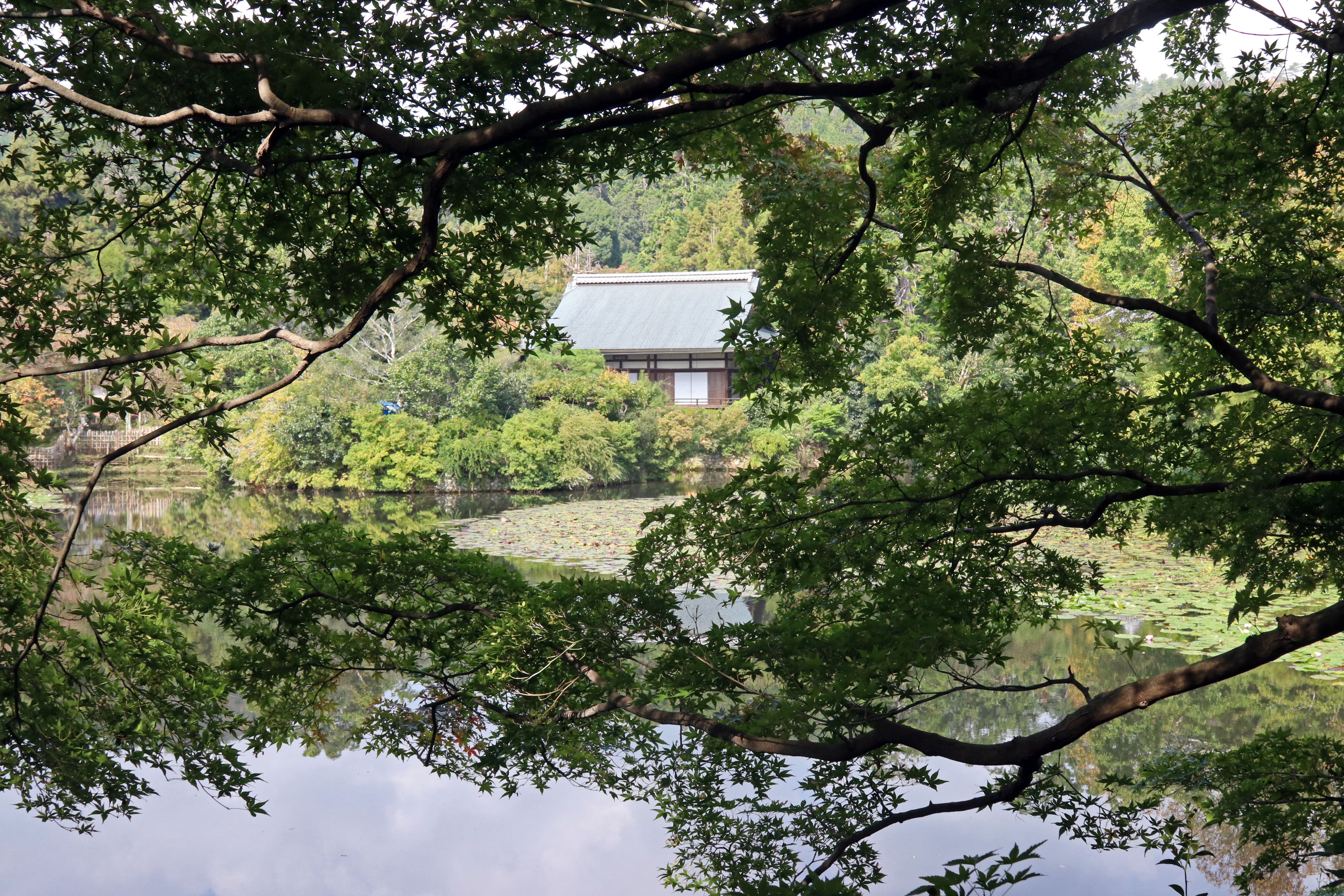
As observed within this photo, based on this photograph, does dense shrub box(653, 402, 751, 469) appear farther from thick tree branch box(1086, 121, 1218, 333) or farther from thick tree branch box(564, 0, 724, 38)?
thick tree branch box(564, 0, 724, 38)

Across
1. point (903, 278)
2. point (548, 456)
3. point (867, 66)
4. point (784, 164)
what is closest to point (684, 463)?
point (548, 456)

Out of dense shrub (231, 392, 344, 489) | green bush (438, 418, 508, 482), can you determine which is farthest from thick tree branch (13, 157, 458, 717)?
dense shrub (231, 392, 344, 489)

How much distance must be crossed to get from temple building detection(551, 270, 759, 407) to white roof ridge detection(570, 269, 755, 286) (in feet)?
0.06

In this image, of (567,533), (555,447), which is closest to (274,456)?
(555,447)

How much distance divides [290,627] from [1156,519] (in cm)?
365

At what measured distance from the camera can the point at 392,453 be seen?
17391 millimetres

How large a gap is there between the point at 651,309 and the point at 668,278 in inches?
59.1

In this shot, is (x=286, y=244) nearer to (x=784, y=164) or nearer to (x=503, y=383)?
(x=784, y=164)

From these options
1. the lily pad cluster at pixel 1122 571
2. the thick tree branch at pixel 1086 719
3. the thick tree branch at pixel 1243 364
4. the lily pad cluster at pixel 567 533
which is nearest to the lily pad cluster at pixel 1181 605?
the lily pad cluster at pixel 1122 571

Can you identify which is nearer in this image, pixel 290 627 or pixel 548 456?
pixel 290 627

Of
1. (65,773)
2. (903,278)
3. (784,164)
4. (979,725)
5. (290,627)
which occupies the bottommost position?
(979,725)

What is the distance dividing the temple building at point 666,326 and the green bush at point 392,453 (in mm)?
4650

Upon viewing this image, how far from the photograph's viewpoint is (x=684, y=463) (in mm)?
19484

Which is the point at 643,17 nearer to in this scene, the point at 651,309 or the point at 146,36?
the point at 146,36
